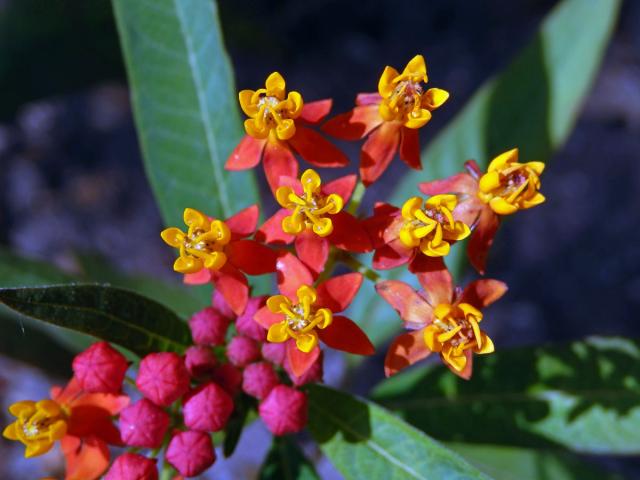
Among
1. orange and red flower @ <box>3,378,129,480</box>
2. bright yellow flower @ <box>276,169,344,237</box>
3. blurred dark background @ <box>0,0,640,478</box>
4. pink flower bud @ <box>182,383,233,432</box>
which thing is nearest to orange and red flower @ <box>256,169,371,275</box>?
bright yellow flower @ <box>276,169,344,237</box>

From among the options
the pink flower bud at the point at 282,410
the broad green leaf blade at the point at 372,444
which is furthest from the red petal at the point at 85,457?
the broad green leaf blade at the point at 372,444

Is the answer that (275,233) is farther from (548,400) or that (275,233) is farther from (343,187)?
(548,400)

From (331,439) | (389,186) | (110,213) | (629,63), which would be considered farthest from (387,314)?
(629,63)

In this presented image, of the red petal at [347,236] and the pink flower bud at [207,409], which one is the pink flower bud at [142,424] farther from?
the red petal at [347,236]

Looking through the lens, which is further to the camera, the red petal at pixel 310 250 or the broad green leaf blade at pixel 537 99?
the broad green leaf blade at pixel 537 99

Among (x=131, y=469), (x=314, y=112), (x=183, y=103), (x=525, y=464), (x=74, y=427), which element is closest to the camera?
(x=131, y=469)

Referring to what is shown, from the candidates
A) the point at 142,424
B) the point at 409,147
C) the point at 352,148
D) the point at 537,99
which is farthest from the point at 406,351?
the point at 352,148

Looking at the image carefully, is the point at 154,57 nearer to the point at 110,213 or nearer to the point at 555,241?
the point at 110,213
